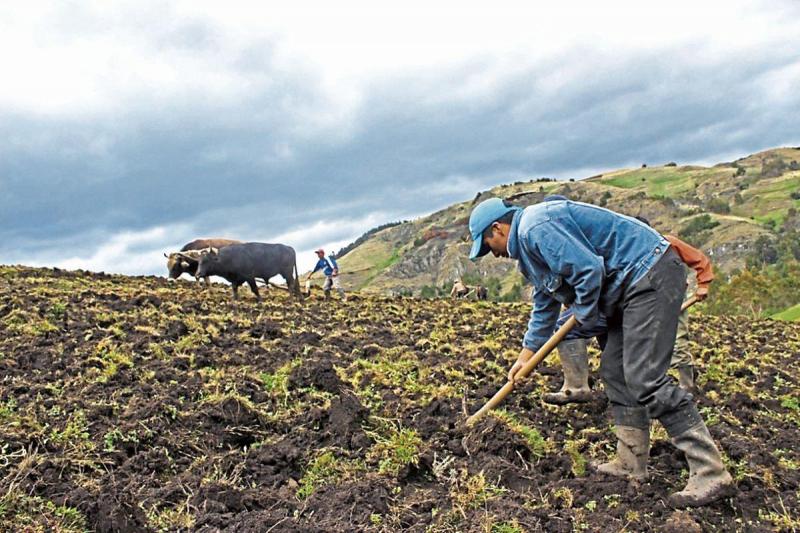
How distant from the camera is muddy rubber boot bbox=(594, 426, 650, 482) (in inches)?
189

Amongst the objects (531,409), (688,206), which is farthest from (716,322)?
(688,206)

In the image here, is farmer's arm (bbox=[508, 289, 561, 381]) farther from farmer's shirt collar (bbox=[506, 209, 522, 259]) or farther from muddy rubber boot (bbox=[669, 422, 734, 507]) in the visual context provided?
muddy rubber boot (bbox=[669, 422, 734, 507])

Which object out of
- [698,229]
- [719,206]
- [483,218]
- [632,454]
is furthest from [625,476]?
[719,206]

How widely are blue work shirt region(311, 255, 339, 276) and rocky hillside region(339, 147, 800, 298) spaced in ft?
205

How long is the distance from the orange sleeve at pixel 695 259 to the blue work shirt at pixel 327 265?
11340 millimetres

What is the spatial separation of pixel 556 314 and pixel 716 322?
11.3 meters

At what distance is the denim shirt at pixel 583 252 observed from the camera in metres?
4.22

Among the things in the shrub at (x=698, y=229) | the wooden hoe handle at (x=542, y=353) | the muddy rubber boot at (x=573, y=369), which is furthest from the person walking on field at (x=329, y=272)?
the shrub at (x=698, y=229)

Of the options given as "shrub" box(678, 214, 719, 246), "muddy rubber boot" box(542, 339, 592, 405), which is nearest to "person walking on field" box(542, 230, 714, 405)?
"muddy rubber boot" box(542, 339, 592, 405)

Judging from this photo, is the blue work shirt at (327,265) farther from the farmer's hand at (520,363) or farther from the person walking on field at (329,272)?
the farmer's hand at (520,363)

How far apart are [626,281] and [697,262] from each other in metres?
2.22

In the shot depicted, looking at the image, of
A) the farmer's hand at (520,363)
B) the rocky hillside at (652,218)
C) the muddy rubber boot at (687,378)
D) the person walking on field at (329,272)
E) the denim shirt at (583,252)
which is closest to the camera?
the denim shirt at (583,252)

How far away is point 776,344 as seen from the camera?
11344mm

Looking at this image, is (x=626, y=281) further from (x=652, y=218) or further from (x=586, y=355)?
(x=652, y=218)
